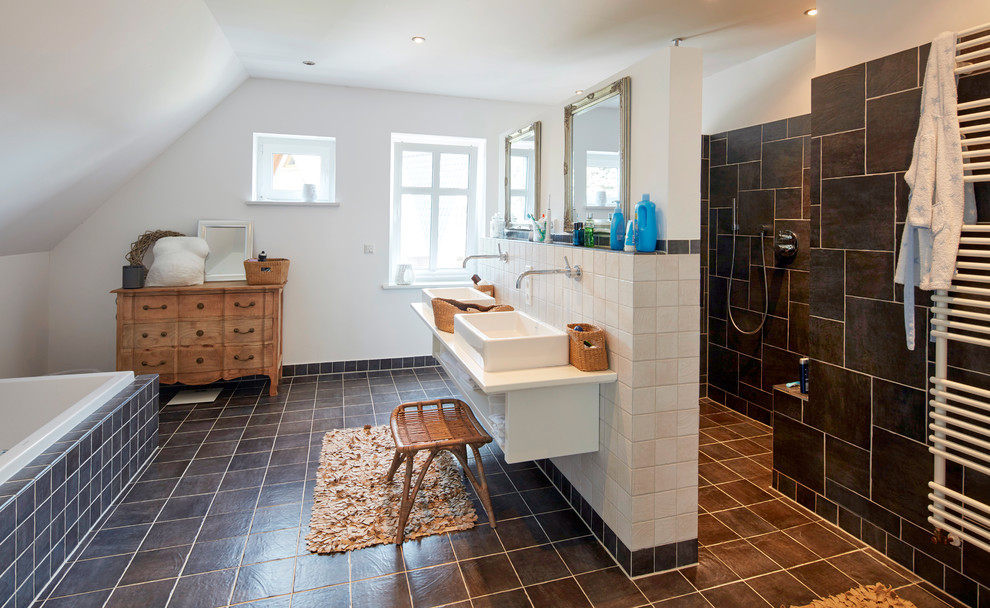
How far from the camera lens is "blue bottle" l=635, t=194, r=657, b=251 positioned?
6.55 feet

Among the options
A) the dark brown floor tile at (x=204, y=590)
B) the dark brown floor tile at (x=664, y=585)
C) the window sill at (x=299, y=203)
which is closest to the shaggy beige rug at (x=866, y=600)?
the dark brown floor tile at (x=664, y=585)

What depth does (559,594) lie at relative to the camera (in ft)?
6.41

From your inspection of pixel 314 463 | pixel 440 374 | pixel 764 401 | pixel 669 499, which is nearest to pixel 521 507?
pixel 669 499

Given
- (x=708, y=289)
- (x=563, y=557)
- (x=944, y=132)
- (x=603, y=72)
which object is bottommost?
(x=563, y=557)

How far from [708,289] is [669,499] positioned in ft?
7.95

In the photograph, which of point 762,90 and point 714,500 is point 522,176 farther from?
point 714,500

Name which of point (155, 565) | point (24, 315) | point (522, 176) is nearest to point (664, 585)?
point (155, 565)

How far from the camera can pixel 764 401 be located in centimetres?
366

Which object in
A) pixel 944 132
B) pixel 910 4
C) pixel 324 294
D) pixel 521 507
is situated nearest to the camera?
→ pixel 944 132

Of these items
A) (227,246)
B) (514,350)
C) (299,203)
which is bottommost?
(514,350)

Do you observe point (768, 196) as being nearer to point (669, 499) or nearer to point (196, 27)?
point (669, 499)

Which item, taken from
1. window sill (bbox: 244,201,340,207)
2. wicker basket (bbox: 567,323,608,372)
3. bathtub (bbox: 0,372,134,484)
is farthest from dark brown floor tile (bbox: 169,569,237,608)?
window sill (bbox: 244,201,340,207)

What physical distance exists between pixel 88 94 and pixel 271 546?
2.28 meters

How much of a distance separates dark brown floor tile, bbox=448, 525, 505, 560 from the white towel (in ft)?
6.22
